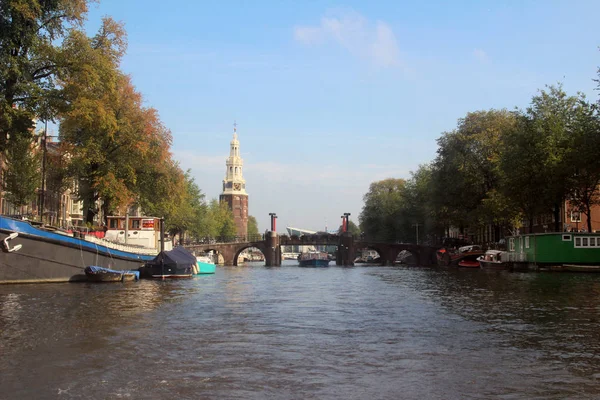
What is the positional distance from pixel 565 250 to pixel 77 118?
4335 centimetres

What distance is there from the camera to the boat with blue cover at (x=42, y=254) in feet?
115

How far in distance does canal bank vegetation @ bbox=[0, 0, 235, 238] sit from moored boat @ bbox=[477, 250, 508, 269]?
35.1m

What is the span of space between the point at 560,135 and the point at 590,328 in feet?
152

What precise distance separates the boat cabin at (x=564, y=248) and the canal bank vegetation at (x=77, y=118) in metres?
33.7

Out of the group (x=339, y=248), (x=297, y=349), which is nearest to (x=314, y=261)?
(x=339, y=248)

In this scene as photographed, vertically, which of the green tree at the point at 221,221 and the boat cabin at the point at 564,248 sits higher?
the green tree at the point at 221,221

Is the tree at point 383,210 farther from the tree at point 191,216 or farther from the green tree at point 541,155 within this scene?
the green tree at point 541,155

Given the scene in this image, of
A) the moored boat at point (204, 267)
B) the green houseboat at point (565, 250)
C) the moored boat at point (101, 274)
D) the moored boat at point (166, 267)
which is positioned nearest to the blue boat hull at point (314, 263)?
the moored boat at point (204, 267)

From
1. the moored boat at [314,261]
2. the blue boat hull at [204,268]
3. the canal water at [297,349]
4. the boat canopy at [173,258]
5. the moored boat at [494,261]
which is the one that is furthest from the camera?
the moored boat at [314,261]

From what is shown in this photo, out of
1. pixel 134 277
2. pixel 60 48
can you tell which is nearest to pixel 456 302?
pixel 134 277

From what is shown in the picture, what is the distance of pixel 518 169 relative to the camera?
2474 inches

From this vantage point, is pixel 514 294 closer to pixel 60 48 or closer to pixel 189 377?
pixel 189 377

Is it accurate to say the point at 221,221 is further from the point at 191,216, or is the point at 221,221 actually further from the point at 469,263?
the point at 469,263

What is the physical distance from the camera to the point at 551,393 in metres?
11.0
